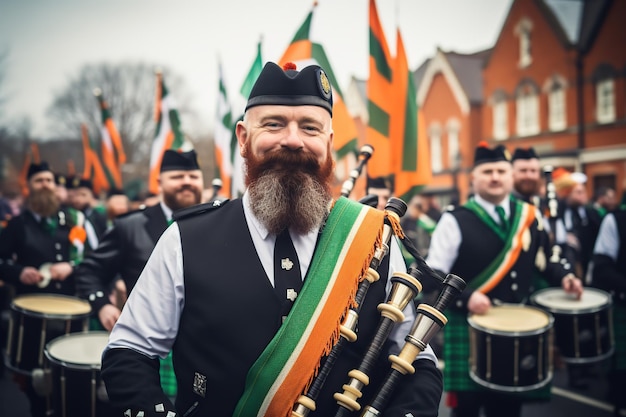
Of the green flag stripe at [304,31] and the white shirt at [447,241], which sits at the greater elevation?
the green flag stripe at [304,31]

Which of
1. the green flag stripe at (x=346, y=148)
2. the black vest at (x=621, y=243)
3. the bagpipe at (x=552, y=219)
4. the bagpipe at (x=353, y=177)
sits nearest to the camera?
the bagpipe at (x=353, y=177)

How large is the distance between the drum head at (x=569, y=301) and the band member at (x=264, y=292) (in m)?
2.86

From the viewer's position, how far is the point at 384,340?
192 cm

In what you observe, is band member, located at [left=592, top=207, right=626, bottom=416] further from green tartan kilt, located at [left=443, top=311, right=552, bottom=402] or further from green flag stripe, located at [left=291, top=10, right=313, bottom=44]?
green flag stripe, located at [left=291, top=10, right=313, bottom=44]

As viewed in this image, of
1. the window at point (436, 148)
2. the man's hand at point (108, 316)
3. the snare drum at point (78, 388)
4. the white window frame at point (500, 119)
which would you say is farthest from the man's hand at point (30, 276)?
the window at point (436, 148)

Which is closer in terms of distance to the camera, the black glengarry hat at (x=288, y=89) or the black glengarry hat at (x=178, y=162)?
the black glengarry hat at (x=288, y=89)

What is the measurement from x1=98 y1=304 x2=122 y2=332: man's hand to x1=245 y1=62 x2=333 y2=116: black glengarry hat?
2.16 meters

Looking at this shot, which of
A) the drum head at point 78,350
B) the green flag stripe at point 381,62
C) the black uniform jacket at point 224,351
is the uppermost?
the green flag stripe at point 381,62

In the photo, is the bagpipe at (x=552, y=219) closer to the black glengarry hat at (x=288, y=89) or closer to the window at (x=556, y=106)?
the black glengarry hat at (x=288, y=89)

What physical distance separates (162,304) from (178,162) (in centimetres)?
271

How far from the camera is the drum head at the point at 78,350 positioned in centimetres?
328

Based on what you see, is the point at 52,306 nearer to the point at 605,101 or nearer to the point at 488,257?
the point at 488,257

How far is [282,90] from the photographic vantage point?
6.92 ft

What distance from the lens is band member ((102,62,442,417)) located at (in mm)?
1857
